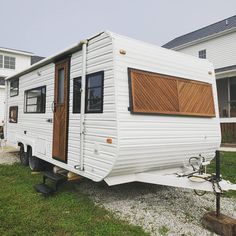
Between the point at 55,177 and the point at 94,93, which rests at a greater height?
the point at 94,93

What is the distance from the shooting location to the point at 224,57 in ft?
61.9

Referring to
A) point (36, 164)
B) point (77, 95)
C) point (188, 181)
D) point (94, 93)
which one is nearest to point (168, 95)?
point (94, 93)

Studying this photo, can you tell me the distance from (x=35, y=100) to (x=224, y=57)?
50.9ft

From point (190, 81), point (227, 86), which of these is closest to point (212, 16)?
point (227, 86)

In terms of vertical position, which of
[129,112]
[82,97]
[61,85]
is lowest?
[129,112]

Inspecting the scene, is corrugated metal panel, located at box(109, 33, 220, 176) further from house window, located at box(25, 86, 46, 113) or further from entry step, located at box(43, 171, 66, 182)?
house window, located at box(25, 86, 46, 113)

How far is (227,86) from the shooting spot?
17797 mm

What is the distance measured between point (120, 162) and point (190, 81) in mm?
2390

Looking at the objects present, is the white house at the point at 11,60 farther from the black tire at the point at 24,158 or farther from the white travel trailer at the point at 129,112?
the white travel trailer at the point at 129,112

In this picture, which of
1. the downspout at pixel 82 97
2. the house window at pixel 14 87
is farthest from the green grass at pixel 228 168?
the house window at pixel 14 87

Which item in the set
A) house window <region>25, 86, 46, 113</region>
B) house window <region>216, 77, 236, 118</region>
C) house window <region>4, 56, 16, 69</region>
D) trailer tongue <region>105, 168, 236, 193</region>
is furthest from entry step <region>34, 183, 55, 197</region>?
house window <region>4, 56, 16, 69</region>

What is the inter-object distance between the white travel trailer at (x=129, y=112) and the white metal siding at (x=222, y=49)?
14.0 metres

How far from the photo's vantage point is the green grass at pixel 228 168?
6.85 metres

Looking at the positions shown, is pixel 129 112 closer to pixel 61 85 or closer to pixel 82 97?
pixel 82 97
